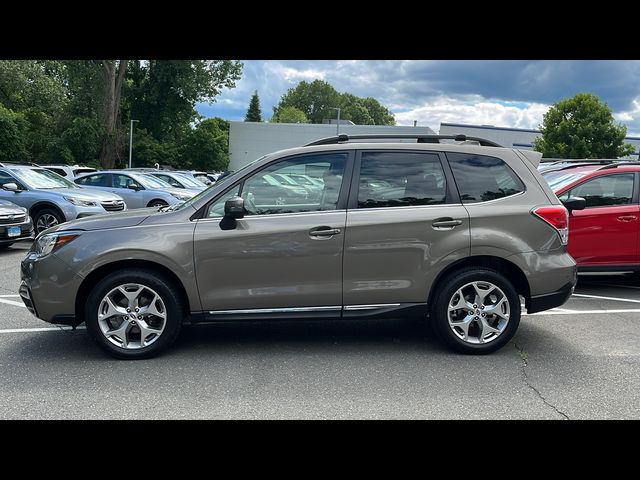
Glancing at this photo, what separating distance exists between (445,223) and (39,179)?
34.5 ft

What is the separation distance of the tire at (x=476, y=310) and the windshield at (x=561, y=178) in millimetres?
3284

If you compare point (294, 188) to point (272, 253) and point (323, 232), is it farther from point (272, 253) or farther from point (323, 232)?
point (272, 253)

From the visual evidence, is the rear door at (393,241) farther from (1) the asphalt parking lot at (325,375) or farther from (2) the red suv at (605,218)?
(2) the red suv at (605,218)

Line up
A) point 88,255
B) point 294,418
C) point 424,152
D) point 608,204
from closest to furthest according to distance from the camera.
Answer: point 294,418, point 88,255, point 424,152, point 608,204

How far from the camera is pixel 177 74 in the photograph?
131 feet

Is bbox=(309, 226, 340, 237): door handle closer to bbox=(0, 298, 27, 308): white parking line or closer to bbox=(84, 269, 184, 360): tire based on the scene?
bbox=(84, 269, 184, 360): tire

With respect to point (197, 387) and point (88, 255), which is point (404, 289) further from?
point (88, 255)

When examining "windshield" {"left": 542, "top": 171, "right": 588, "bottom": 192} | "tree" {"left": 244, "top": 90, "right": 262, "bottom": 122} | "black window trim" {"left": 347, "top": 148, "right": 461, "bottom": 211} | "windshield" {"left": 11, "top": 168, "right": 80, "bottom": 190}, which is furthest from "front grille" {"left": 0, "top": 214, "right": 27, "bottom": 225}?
"tree" {"left": 244, "top": 90, "right": 262, "bottom": 122}

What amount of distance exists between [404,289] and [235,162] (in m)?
53.4

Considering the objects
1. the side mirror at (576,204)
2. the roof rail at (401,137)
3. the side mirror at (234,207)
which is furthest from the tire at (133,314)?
the side mirror at (576,204)

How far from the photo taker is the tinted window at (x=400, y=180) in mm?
4664

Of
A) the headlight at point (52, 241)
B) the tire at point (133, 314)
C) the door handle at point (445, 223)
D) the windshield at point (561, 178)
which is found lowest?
the tire at point (133, 314)

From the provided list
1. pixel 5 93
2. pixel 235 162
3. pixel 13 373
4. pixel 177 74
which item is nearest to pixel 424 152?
pixel 13 373

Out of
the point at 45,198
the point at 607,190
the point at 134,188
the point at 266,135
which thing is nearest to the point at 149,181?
the point at 134,188
